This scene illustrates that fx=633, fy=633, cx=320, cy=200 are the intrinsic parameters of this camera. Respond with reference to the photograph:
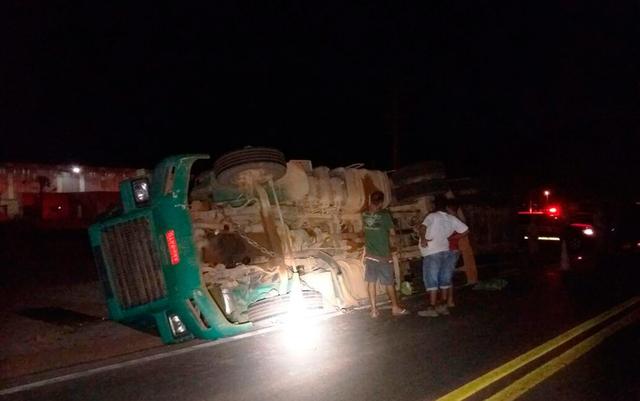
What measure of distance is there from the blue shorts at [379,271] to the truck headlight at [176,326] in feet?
9.02

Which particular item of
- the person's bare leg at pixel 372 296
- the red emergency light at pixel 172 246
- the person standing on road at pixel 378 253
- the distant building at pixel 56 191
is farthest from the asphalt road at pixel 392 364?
the distant building at pixel 56 191

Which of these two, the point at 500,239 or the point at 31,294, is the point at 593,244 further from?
the point at 31,294

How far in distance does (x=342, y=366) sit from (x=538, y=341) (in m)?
2.47

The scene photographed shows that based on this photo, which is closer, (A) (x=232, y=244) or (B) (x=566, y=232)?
(A) (x=232, y=244)

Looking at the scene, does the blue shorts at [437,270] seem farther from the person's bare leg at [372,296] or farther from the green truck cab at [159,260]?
the green truck cab at [159,260]

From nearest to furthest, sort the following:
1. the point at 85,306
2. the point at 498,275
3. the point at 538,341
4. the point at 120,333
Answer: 1. the point at 538,341
2. the point at 120,333
3. the point at 85,306
4. the point at 498,275

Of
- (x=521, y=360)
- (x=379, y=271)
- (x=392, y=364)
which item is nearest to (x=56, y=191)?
(x=379, y=271)

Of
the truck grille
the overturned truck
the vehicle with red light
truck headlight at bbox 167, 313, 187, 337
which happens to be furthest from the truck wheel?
the vehicle with red light

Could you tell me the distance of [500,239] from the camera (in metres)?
14.4

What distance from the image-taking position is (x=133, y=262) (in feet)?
22.9

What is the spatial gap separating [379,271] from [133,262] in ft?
10.6

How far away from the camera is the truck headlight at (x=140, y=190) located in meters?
6.99

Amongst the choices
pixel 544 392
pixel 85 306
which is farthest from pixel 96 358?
pixel 544 392

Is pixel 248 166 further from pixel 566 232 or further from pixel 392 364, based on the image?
pixel 566 232
